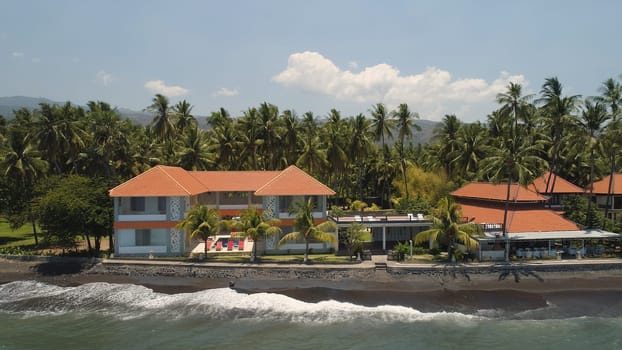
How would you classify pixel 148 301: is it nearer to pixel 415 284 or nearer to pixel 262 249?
pixel 262 249

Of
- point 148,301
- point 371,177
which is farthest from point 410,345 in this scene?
point 371,177

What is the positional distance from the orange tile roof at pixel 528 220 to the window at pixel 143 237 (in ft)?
88.9

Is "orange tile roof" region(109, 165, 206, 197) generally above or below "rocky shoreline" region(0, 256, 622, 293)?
above

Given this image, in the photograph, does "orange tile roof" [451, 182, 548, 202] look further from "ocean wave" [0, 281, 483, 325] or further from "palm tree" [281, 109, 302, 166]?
"palm tree" [281, 109, 302, 166]

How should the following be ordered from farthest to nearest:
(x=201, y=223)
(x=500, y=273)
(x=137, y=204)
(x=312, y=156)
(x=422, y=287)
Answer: (x=312, y=156) → (x=137, y=204) → (x=201, y=223) → (x=500, y=273) → (x=422, y=287)

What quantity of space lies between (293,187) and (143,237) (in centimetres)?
1267

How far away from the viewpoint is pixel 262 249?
3600cm

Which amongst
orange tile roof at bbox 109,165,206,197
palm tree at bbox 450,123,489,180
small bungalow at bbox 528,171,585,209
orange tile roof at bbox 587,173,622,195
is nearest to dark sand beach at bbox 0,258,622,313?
orange tile roof at bbox 109,165,206,197

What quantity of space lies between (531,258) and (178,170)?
30793 mm

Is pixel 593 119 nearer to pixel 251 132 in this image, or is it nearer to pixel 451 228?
pixel 451 228

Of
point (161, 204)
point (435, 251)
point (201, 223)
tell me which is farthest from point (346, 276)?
point (161, 204)

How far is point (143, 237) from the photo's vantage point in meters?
35.0

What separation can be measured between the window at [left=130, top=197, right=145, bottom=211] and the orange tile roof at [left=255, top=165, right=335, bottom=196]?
30.3 ft

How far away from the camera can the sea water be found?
70.6 ft
